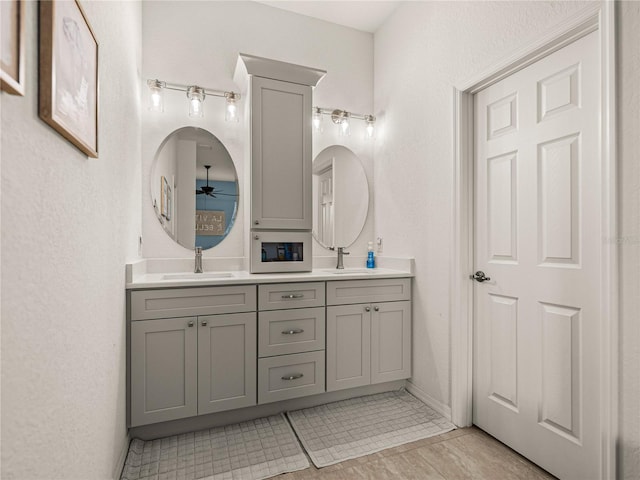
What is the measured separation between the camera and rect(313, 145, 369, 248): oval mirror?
9.59ft

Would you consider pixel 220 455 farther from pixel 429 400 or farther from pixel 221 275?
pixel 429 400

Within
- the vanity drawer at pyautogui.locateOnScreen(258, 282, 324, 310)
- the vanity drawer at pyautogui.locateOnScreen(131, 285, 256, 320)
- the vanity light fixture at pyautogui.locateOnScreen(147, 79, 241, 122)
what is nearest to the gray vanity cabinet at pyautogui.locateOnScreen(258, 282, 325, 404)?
the vanity drawer at pyautogui.locateOnScreen(258, 282, 324, 310)

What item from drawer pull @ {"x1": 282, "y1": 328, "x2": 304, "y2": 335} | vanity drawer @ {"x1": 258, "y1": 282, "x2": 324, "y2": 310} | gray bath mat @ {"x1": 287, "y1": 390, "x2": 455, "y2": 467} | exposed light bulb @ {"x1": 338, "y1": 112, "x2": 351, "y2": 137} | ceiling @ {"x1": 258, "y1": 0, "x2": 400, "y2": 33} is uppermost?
ceiling @ {"x1": 258, "y1": 0, "x2": 400, "y2": 33}

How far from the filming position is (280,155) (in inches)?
96.0

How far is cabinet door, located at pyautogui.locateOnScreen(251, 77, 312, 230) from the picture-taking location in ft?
7.81

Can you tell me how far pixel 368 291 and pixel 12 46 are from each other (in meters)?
2.10

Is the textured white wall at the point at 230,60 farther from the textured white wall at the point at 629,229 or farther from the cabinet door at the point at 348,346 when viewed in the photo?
the textured white wall at the point at 629,229

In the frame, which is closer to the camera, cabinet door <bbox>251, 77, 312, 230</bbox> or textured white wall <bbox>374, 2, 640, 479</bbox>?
textured white wall <bbox>374, 2, 640, 479</bbox>

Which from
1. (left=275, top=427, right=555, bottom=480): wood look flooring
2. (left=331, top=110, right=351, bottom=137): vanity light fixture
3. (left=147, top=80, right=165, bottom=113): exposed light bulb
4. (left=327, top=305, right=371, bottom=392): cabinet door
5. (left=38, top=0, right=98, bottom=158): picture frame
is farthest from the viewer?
(left=331, top=110, right=351, bottom=137): vanity light fixture

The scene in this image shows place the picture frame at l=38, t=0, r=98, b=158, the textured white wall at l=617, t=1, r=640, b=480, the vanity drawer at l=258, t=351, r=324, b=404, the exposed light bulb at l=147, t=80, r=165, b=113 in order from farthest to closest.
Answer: the exposed light bulb at l=147, t=80, r=165, b=113, the vanity drawer at l=258, t=351, r=324, b=404, the textured white wall at l=617, t=1, r=640, b=480, the picture frame at l=38, t=0, r=98, b=158

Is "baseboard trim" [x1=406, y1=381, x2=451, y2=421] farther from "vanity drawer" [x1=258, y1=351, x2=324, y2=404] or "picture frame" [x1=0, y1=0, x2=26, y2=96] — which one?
"picture frame" [x1=0, y1=0, x2=26, y2=96]

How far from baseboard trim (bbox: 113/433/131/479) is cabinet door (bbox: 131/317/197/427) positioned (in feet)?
0.32

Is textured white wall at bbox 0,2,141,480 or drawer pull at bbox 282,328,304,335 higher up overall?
textured white wall at bbox 0,2,141,480

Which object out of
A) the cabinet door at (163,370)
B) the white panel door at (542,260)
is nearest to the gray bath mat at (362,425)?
the white panel door at (542,260)
